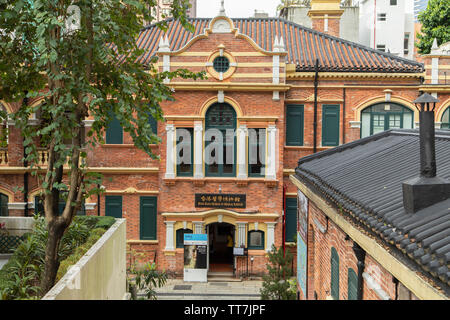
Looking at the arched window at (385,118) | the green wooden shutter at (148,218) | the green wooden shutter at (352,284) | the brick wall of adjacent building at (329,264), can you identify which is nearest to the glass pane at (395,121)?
the arched window at (385,118)

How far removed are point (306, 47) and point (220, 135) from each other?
679cm

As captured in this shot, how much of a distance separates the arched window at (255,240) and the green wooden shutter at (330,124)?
17.1ft

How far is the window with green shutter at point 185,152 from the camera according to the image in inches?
816

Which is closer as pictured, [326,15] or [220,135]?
[220,135]

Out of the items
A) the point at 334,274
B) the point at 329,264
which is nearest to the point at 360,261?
the point at 334,274

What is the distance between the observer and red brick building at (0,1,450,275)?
20.4 metres

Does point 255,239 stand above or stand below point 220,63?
below

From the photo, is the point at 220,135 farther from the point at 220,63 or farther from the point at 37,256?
the point at 37,256

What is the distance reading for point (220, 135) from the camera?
20750 mm

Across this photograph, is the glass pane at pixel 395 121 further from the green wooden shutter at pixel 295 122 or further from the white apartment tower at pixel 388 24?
the white apartment tower at pixel 388 24

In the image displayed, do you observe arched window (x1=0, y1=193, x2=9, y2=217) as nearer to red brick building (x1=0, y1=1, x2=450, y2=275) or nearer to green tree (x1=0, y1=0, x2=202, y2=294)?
red brick building (x1=0, y1=1, x2=450, y2=275)
